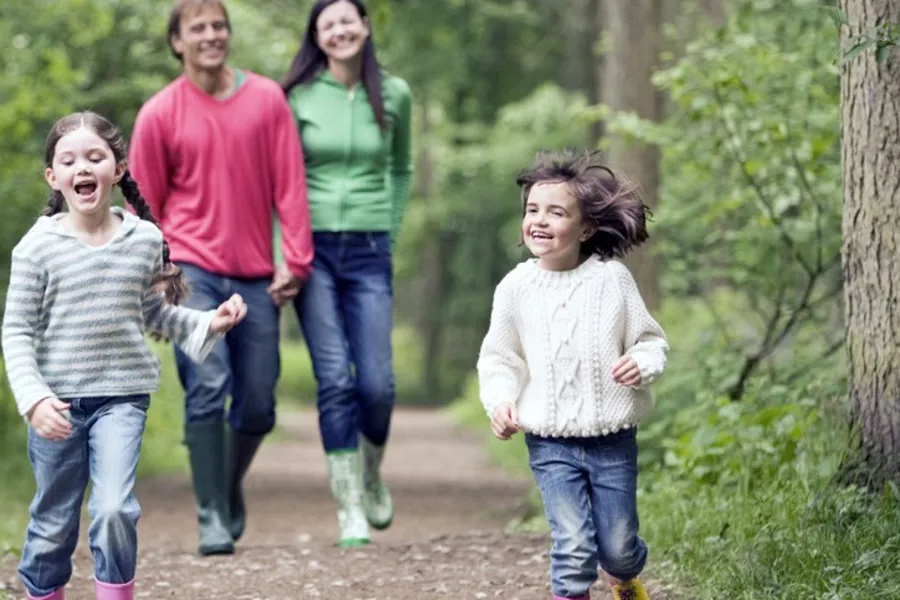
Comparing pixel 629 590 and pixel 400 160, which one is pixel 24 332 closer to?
pixel 629 590

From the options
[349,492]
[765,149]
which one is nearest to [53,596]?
[349,492]

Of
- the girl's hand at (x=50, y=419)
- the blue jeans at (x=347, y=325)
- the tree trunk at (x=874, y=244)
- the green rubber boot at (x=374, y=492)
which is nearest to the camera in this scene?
the girl's hand at (x=50, y=419)

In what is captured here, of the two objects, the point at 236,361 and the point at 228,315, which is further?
the point at 236,361

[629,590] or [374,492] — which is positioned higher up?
[629,590]

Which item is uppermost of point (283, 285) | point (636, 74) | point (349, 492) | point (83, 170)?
point (636, 74)

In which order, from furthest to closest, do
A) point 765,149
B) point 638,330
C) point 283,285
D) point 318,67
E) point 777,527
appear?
point 765,149
point 318,67
point 283,285
point 777,527
point 638,330

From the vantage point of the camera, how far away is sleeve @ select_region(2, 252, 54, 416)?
4410 millimetres

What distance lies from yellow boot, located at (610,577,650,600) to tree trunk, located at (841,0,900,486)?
3.89 ft

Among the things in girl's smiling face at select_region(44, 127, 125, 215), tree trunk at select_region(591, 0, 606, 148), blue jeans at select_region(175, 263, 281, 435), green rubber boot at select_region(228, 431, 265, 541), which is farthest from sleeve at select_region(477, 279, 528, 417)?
tree trunk at select_region(591, 0, 606, 148)

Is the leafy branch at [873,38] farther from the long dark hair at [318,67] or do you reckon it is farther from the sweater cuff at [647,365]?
the long dark hair at [318,67]

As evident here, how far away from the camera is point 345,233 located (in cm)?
685

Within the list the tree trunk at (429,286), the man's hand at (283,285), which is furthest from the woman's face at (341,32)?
the tree trunk at (429,286)

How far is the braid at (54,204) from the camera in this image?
15.9ft

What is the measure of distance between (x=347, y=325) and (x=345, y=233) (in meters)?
0.42
